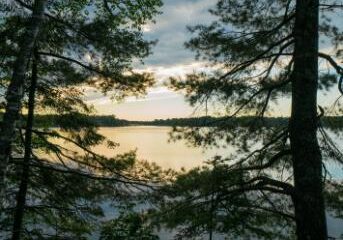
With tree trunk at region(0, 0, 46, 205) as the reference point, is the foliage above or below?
below

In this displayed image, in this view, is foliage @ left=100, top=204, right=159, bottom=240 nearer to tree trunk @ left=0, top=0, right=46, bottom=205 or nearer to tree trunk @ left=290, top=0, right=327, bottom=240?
tree trunk @ left=290, top=0, right=327, bottom=240

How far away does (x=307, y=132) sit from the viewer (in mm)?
7293

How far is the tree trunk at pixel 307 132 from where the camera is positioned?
721 centimetres

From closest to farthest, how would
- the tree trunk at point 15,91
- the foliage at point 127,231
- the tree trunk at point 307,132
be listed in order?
the tree trunk at point 15,91 < the tree trunk at point 307,132 < the foliage at point 127,231

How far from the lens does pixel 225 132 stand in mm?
9219

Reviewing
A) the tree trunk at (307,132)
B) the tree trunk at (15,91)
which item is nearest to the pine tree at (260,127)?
the tree trunk at (307,132)

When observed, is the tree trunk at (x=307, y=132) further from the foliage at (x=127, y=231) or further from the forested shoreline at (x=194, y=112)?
the foliage at (x=127, y=231)

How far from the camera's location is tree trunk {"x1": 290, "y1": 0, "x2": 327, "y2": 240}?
721 cm

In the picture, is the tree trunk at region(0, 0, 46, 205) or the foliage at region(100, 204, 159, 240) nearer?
the tree trunk at region(0, 0, 46, 205)

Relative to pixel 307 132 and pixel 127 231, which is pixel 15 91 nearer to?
pixel 307 132

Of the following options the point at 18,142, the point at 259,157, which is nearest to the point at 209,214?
the point at 259,157

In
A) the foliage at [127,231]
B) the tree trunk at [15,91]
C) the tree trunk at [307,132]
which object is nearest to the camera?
the tree trunk at [15,91]

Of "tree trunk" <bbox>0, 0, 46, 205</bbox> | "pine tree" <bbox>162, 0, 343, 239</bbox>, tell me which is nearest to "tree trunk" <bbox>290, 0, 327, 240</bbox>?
"pine tree" <bbox>162, 0, 343, 239</bbox>

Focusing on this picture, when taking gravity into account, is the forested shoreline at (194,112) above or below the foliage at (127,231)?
above
